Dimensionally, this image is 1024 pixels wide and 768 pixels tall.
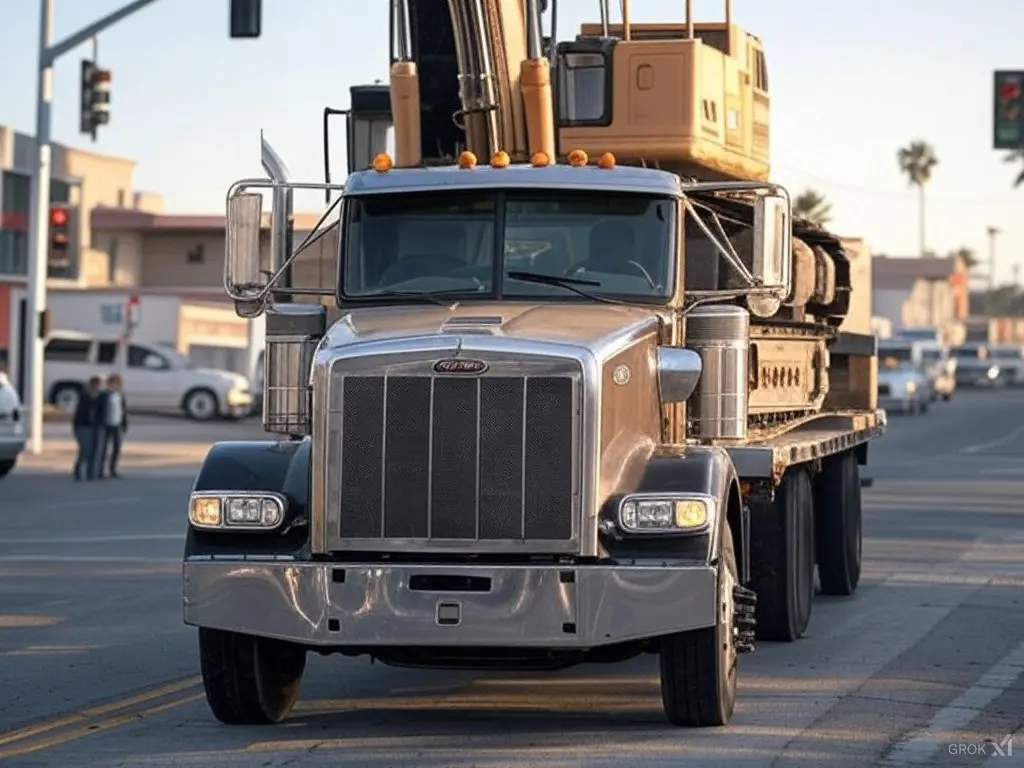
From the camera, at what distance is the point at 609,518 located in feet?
30.6

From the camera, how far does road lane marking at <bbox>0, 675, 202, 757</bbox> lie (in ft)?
32.2

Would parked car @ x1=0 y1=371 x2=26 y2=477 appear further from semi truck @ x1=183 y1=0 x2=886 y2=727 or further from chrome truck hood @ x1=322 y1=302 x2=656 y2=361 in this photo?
chrome truck hood @ x1=322 y1=302 x2=656 y2=361

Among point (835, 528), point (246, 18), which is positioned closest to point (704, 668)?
point (835, 528)

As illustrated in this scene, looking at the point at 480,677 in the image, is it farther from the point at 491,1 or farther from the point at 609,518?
the point at 491,1

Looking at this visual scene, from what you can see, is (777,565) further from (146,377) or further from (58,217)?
(146,377)

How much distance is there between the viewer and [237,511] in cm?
957

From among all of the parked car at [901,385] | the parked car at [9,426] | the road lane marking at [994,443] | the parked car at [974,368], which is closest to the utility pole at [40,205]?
the parked car at [9,426]

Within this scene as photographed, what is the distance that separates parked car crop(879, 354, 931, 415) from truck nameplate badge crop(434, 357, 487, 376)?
49965 mm

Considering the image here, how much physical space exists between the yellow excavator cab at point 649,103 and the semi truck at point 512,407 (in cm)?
2

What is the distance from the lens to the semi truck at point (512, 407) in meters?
9.24

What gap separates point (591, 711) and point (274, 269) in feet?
9.32

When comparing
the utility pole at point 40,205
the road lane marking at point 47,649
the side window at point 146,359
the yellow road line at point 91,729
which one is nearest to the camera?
the yellow road line at point 91,729

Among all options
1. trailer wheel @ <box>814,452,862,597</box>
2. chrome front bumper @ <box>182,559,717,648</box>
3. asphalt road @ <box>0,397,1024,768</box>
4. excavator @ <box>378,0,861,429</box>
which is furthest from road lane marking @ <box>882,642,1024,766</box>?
trailer wheel @ <box>814,452,862,597</box>

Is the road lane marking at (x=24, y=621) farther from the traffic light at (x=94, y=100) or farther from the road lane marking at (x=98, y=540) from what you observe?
the traffic light at (x=94, y=100)
